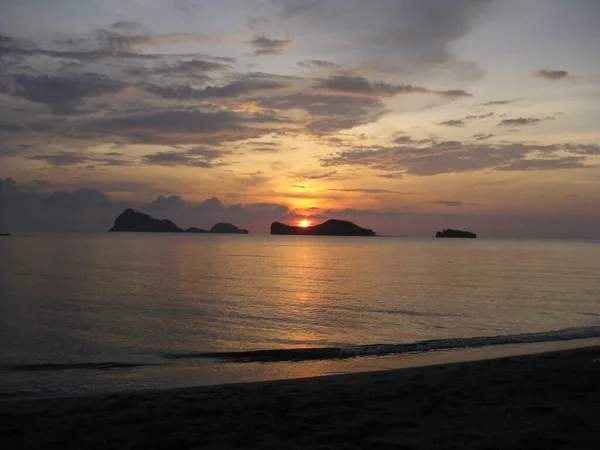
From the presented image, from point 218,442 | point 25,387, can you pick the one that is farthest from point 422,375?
point 25,387

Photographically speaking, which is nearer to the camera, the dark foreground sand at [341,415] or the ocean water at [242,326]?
the dark foreground sand at [341,415]

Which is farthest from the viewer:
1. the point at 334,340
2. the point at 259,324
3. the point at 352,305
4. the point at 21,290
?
the point at 21,290

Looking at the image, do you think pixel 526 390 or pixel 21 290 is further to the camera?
pixel 21 290

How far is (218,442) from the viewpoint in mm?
8773

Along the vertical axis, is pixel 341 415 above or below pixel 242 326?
above

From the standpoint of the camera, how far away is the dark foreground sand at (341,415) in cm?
862

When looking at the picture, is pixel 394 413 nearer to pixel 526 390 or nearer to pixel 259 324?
pixel 526 390

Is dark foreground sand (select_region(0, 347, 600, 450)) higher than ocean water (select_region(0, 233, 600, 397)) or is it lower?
higher

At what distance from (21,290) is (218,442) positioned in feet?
129

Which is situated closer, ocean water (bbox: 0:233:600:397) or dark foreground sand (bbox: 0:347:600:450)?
dark foreground sand (bbox: 0:347:600:450)

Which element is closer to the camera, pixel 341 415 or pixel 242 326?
pixel 341 415

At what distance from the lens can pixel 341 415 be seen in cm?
1046

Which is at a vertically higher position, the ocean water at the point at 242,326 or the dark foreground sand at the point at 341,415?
the dark foreground sand at the point at 341,415

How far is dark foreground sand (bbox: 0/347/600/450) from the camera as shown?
340 inches
